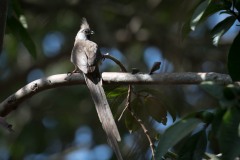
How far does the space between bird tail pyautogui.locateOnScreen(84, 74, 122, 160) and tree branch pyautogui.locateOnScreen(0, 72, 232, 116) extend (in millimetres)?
85

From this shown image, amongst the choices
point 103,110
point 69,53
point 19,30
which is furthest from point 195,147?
point 69,53

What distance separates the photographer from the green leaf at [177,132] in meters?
2.23

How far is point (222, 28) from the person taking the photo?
313cm

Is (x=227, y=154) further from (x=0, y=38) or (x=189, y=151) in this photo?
(x=0, y=38)

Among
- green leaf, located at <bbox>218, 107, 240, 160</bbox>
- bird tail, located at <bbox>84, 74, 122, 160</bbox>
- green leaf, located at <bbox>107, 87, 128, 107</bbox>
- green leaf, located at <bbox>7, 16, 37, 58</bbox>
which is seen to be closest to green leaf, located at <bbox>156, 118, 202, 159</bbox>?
green leaf, located at <bbox>218, 107, 240, 160</bbox>

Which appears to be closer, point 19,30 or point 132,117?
point 132,117

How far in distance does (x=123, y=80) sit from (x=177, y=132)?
3.38ft

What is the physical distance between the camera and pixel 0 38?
135 inches

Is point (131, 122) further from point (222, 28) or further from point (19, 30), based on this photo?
point (19, 30)

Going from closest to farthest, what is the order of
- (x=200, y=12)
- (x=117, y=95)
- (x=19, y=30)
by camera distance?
(x=200, y=12)
(x=117, y=95)
(x=19, y=30)

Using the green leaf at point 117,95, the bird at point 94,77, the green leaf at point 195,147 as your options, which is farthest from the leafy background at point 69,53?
the green leaf at point 195,147

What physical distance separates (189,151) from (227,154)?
422 mm

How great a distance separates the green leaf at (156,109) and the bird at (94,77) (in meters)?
0.27

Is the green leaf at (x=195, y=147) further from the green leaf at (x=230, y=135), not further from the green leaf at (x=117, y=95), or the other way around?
the green leaf at (x=117, y=95)
